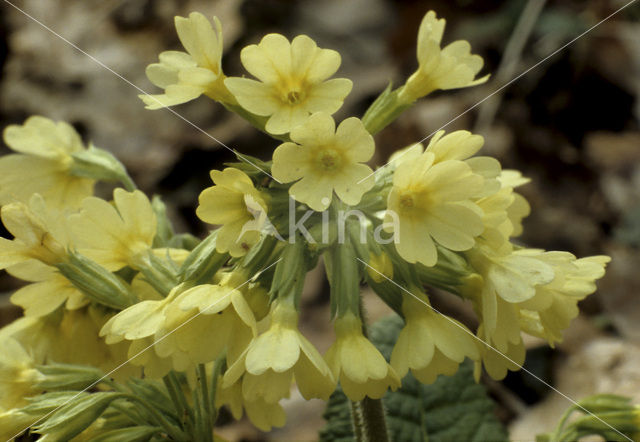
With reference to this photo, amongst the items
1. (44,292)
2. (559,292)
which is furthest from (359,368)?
(44,292)

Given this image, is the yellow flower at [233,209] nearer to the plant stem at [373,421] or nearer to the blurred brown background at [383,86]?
the plant stem at [373,421]

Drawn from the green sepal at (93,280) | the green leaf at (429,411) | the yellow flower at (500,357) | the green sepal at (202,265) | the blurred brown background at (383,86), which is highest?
the blurred brown background at (383,86)

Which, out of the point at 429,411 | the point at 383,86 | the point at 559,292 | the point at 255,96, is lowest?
the point at 429,411

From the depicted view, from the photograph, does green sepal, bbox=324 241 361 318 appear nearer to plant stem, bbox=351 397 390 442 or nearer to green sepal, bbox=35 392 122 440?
Result: plant stem, bbox=351 397 390 442

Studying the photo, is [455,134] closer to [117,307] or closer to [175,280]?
[175,280]

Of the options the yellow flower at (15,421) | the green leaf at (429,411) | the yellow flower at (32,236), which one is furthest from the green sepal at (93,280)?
the green leaf at (429,411)

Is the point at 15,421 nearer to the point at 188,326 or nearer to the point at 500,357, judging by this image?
the point at 188,326
